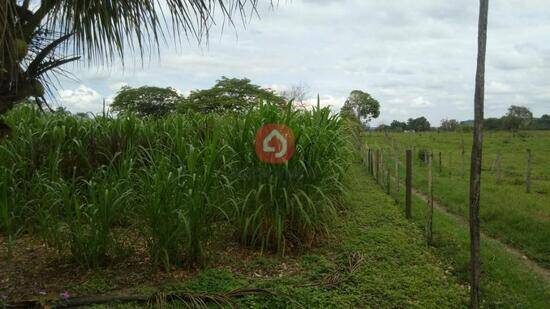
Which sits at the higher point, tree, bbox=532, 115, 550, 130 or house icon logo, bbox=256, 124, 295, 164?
tree, bbox=532, 115, 550, 130

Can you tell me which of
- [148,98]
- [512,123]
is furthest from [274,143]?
[512,123]

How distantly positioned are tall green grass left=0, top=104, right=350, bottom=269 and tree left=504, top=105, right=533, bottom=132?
3667 cm

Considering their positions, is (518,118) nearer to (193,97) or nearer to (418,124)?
(418,124)

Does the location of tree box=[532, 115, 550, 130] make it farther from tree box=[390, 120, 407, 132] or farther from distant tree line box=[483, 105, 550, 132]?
tree box=[390, 120, 407, 132]

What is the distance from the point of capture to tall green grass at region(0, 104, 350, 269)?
329 centimetres

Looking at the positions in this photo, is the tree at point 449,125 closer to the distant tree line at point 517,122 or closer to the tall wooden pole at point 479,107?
the distant tree line at point 517,122

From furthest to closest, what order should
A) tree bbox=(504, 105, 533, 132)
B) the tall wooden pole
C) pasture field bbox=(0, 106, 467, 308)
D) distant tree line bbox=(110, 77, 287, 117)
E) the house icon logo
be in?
tree bbox=(504, 105, 533, 132)
distant tree line bbox=(110, 77, 287, 117)
the house icon logo
pasture field bbox=(0, 106, 467, 308)
the tall wooden pole

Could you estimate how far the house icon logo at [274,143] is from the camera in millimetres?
4012

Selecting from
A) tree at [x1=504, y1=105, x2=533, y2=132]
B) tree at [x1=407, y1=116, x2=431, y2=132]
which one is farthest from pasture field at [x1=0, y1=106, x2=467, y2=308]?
tree at [x1=407, y1=116, x2=431, y2=132]

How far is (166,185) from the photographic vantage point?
322 centimetres

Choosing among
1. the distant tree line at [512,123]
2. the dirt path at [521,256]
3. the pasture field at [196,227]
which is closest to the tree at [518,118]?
the distant tree line at [512,123]

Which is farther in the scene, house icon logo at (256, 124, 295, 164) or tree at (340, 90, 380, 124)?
tree at (340, 90, 380, 124)

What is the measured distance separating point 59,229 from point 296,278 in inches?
74.0

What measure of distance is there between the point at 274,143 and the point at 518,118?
132 feet
